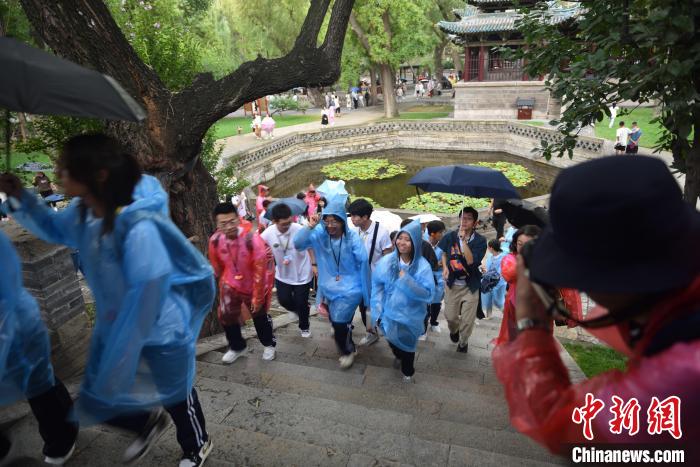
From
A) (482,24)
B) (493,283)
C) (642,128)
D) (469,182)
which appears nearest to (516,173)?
(642,128)

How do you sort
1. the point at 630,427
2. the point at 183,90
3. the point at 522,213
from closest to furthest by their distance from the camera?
1. the point at 630,427
2. the point at 183,90
3. the point at 522,213

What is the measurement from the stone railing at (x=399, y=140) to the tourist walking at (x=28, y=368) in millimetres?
15241

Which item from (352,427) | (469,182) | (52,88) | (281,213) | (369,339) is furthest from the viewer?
(469,182)

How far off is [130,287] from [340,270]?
219 cm

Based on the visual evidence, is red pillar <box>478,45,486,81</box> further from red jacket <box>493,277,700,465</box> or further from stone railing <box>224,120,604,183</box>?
red jacket <box>493,277,700,465</box>

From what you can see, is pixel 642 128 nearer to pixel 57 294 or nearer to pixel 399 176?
pixel 399 176

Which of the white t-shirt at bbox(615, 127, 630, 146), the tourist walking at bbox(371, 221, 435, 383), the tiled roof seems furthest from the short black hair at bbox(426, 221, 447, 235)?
the tiled roof

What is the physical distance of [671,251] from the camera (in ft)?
3.27

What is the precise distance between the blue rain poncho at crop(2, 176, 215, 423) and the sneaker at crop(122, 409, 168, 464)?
0.70ft

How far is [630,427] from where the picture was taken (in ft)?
3.52

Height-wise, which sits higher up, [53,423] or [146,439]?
[53,423]

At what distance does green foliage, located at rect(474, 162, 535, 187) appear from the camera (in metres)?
16.7

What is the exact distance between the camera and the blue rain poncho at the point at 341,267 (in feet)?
12.6

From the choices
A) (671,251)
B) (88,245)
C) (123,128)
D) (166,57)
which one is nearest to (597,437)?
(671,251)
